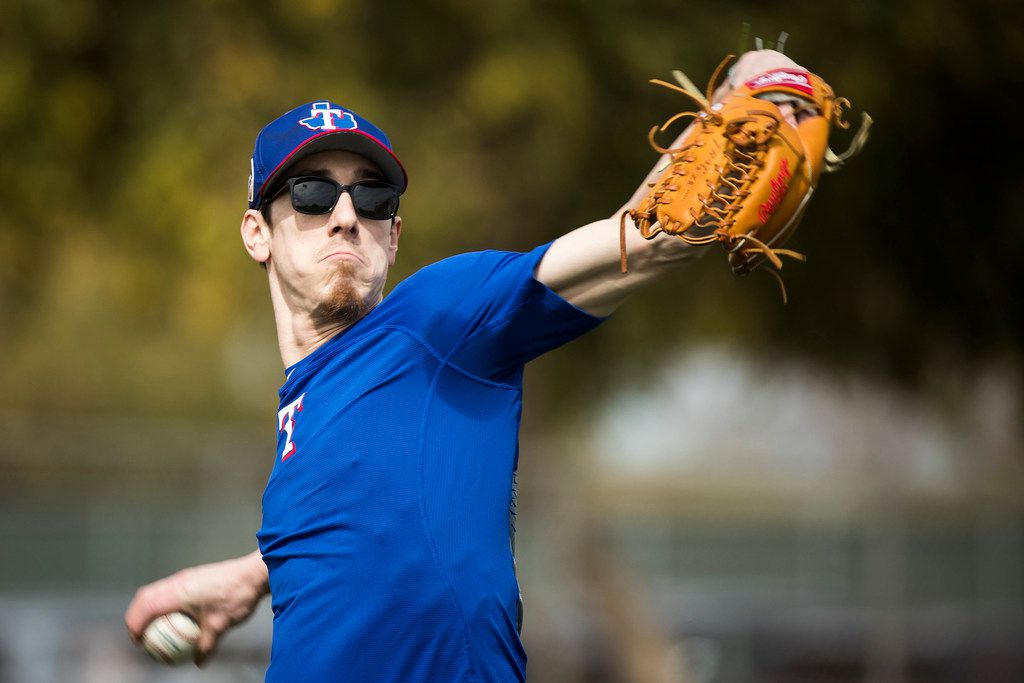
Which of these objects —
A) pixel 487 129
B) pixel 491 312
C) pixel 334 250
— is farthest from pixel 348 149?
pixel 487 129

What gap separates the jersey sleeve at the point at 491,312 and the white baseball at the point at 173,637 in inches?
46.7

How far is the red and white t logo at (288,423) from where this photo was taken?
3.03m

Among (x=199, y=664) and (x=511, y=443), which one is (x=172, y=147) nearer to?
(x=199, y=664)

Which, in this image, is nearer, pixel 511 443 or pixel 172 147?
pixel 511 443

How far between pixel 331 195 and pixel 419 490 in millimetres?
750

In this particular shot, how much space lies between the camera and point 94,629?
46.5ft

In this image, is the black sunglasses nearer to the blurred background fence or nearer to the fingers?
the fingers

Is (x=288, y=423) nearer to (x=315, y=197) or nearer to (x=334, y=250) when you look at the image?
(x=334, y=250)

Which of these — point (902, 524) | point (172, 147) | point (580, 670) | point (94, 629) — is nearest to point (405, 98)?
point (172, 147)

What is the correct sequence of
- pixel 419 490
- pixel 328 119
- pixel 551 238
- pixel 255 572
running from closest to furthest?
pixel 419 490 → pixel 328 119 → pixel 255 572 → pixel 551 238

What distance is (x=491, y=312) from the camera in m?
2.82

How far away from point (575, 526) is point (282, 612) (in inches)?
404

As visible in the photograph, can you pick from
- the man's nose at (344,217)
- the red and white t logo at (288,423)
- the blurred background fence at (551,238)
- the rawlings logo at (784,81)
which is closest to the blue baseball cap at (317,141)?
the man's nose at (344,217)

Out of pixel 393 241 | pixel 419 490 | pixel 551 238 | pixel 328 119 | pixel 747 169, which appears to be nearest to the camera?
pixel 747 169
